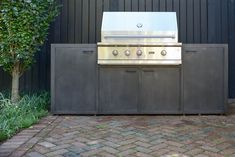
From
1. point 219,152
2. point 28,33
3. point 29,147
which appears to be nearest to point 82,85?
point 28,33

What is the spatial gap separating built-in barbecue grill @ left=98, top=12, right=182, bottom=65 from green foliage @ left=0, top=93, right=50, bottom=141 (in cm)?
108

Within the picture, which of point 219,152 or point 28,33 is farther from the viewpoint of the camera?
point 28,33

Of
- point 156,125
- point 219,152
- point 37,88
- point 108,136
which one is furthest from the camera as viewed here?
point 37,88

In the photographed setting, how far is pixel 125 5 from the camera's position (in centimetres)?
546

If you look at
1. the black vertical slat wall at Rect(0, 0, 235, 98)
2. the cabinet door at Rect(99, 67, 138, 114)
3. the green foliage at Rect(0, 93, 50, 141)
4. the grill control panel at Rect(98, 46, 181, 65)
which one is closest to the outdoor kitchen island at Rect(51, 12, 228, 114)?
the cabinet door at Rect(99, 67, 138, 114)

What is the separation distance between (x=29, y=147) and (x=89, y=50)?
175 cm

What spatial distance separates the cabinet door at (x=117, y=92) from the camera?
436 cm

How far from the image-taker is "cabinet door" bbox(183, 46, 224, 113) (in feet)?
14.2

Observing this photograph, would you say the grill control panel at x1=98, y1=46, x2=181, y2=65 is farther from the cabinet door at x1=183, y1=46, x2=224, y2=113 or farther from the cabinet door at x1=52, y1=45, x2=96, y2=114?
the cabinet door at x1=52, y1=45, x2=96, y2=114

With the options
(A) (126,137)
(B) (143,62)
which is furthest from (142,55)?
(A) (126,137)

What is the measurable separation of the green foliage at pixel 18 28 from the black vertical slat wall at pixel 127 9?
3.13ft

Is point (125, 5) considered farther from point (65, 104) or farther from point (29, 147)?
point (29, 147)

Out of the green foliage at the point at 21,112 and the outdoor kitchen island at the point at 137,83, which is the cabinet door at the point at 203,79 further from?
the green foliage at the point at 21,112

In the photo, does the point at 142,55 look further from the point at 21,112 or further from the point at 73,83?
the point at 21,112
